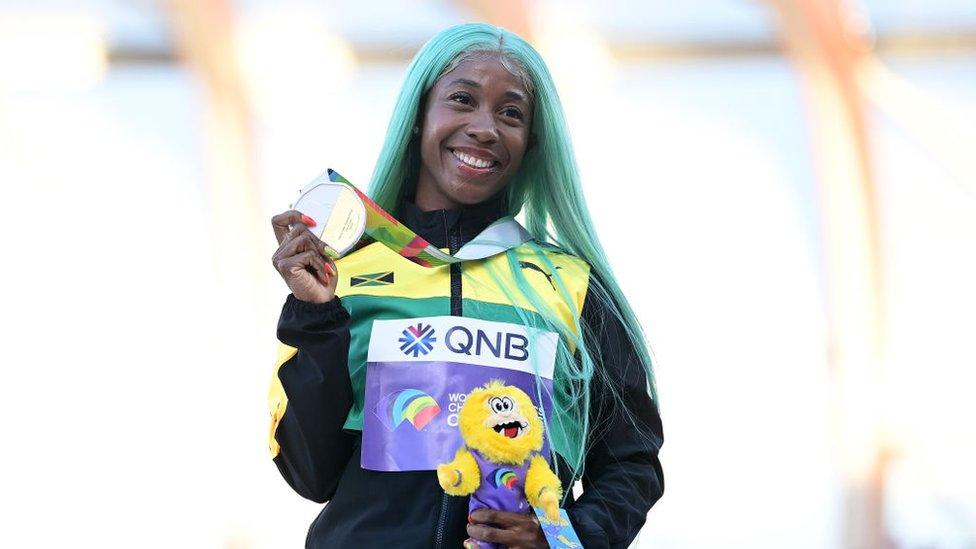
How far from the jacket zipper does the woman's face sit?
6 cm

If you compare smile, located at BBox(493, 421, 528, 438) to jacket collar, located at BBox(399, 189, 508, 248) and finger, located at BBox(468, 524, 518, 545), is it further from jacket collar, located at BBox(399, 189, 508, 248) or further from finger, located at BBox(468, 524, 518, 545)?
jacket collar, located at BBox(399, 189, 508, 248)

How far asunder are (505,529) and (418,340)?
309 millimetres

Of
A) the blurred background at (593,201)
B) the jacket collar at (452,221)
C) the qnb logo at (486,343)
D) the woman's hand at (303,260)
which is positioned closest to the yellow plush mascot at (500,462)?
the qnb logo at (486,343)

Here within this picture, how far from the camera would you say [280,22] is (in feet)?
24.7

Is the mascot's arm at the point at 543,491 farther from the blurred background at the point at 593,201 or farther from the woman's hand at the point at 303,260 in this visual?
the blurred background at the point at 593,201

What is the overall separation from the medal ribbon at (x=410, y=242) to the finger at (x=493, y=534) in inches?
16.8

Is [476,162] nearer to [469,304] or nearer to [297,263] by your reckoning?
[469,304]

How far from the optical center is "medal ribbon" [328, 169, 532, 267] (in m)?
2.11

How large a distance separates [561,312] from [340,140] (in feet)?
17.2

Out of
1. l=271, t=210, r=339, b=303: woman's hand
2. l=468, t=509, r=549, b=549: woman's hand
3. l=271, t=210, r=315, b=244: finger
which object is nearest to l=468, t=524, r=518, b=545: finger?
l=468, t=509, r=549, b=549: woman's hand
